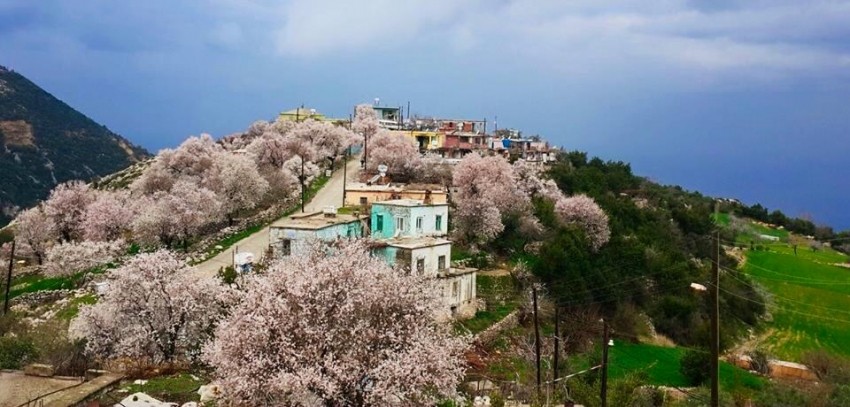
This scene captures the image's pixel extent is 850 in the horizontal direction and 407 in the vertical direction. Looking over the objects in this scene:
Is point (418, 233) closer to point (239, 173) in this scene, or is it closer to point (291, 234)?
point (291, 234)

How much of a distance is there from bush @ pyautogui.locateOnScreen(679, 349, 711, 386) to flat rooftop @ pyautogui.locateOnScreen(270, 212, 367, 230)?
741 inches

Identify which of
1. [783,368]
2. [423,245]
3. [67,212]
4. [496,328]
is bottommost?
[783,368]

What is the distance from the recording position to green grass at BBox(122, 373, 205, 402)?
842 inches

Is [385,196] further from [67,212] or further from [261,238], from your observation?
[67,212]

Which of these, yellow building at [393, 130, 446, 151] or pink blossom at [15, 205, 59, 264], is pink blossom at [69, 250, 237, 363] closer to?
pink blossom at [15, 205, 59, 264]

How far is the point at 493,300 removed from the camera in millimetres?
42281

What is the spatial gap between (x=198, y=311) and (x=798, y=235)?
312 feet

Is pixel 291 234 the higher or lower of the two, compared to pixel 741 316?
higher

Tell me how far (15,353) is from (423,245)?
18.8m

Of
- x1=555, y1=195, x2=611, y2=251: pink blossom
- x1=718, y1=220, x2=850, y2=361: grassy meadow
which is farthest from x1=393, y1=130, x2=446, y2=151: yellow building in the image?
x1=718, y1=220, x2=850, y2=361: grassy meadow

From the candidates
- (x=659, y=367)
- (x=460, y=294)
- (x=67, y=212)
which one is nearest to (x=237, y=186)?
(x=67, y=212)

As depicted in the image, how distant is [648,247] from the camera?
59.7 m

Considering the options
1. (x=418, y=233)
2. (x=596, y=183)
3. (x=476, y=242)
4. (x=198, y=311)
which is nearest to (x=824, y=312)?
(x=596, y=183)

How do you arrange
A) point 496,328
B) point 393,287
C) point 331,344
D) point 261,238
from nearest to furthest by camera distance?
1. point 331,344
2. point 393,287
3. point 496,328
4. point 261,238
